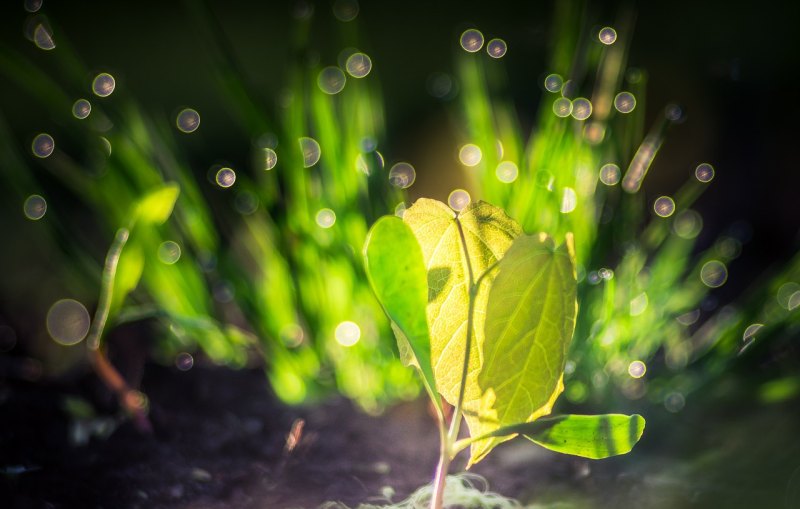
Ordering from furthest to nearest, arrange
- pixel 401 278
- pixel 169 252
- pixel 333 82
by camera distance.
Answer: pixel 333 82 → pixel 169 252 → pixel 401 278

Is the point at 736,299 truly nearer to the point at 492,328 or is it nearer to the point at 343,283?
the point at 343,283

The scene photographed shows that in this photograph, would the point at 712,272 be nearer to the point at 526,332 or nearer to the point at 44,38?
the point at 526,332

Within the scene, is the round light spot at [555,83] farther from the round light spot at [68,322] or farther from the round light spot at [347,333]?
the round light spot at [68,322]

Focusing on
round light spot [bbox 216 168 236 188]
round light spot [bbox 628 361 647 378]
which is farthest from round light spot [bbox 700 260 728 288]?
round light spot [bbox 216 168 236 188]

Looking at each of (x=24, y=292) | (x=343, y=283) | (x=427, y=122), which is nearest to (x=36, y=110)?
(x=24, y=292)

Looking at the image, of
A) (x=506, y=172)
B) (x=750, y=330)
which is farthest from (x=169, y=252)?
(x=750, y=330)
